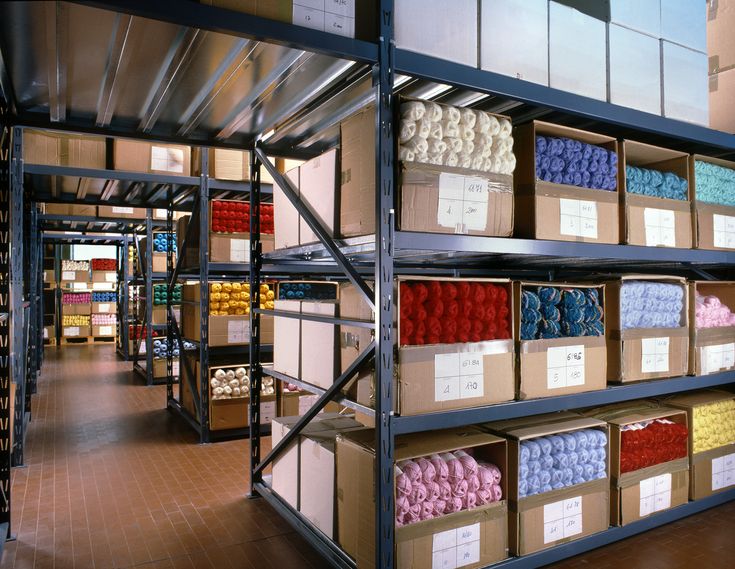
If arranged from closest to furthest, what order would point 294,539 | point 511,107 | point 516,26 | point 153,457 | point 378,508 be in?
point 378,508
point 516,26
point 511,107
point 294,539
point 153,457

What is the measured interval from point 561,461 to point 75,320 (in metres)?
14.8

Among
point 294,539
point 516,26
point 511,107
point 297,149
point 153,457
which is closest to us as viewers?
point 516,26

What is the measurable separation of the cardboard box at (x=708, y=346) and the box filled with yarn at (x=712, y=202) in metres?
0.30

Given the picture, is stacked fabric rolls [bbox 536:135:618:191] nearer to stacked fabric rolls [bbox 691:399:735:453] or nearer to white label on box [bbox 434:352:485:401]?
white label on box [bbox 434:352:485:401]

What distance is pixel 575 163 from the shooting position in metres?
3.09

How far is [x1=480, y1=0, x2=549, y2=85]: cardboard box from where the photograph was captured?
2.72 metres

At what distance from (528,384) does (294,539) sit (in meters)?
1.78

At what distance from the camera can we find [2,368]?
3.45 meters

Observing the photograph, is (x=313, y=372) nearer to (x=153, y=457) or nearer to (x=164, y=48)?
(x=164, y=48)

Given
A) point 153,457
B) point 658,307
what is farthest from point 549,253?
point 153,457

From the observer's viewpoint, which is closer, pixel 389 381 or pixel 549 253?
pixel 389 381

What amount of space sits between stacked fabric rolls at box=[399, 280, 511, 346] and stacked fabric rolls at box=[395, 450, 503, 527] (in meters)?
0.63

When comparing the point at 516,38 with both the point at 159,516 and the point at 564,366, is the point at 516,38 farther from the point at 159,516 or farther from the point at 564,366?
the point at 159,516

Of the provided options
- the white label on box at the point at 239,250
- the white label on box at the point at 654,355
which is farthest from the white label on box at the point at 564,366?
the white label on box at the point at 239,250
